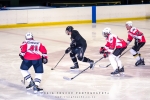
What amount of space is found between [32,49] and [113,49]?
175 cm

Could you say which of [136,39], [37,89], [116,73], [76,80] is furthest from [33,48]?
[136,39]

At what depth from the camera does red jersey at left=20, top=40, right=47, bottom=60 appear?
6481mm

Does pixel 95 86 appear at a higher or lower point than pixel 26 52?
lower

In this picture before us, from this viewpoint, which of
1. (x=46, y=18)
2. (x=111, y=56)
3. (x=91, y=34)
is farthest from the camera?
(x=46, y=18)

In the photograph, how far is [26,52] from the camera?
6.52 m

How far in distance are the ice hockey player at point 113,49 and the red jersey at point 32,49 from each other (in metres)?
1.51

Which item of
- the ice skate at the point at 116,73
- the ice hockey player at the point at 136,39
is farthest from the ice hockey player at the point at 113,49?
the ice hockey player at the point at 136,39

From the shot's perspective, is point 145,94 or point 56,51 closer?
point 145,94

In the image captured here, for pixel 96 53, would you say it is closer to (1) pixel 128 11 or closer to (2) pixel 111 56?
(2) pixel 111 56

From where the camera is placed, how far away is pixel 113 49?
7.59m

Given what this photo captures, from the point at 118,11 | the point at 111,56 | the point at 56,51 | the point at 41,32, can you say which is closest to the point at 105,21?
the point at 118,11

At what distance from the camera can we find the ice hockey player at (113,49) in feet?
24.7

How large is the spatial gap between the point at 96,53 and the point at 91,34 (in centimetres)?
375

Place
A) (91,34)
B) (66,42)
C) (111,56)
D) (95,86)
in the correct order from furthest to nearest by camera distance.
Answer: (91,34) → (66,42) → (111,56) → (95,86)
